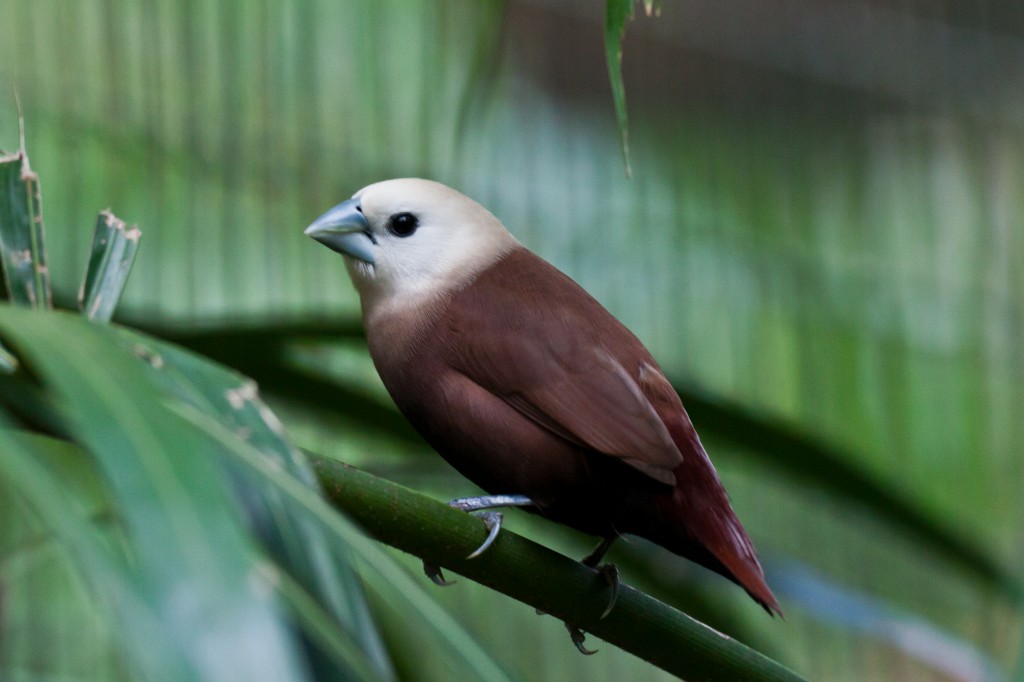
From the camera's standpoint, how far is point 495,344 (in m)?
1.23

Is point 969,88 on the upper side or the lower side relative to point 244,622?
lower

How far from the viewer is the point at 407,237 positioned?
1396 mm

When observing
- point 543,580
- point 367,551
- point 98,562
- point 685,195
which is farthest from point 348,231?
point 685,195

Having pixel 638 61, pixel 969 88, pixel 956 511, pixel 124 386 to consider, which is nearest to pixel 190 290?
pixel 638 61

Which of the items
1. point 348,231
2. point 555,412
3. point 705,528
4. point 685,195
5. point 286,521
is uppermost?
point 286,521

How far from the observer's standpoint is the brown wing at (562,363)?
1156 millimetres

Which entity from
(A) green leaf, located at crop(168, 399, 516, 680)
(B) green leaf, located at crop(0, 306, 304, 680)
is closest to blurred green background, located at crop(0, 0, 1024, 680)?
(A) green leaf, located at crop(168, 399, 516, 680)

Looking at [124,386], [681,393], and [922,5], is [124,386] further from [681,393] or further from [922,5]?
[922,5]

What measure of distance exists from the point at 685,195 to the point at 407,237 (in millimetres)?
1779

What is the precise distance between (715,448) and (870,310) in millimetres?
1853

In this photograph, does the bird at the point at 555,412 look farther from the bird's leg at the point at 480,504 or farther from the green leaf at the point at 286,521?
the green leaf at the point at 286,521

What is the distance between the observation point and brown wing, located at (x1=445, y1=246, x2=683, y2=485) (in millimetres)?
1156

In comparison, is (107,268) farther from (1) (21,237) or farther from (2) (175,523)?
(2) (175,523)

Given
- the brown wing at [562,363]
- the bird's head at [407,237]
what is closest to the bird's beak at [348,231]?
the bird's head at [407,237]
